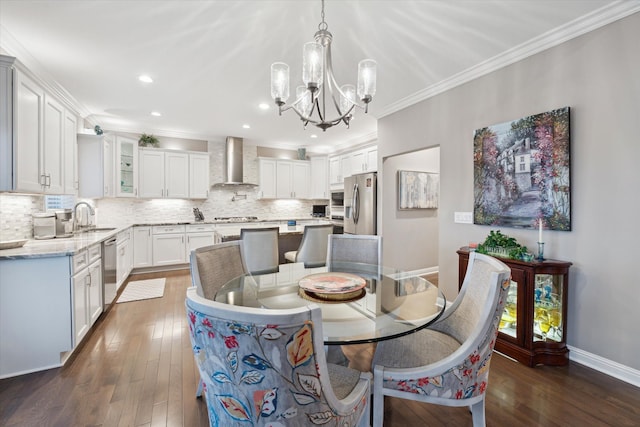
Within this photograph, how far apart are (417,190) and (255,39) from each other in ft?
Result: 11.4

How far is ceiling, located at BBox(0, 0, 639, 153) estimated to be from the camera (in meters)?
2.03

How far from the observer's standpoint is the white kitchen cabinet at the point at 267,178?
631cm

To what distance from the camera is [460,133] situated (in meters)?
3.12

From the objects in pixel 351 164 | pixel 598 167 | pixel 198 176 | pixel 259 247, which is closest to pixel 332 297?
pixel 259 247

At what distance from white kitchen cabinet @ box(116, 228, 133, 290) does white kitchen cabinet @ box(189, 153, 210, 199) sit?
136 centimetres

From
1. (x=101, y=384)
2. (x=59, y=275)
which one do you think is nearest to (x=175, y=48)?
(x=59, y=275)

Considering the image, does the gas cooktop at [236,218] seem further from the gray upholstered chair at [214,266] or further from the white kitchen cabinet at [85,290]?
the gray upholstered chair at [214,266]

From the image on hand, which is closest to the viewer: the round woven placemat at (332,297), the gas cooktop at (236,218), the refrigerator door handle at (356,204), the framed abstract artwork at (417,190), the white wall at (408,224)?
the round woven placemat at (332,297)

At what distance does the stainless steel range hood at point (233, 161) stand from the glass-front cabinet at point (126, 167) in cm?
162

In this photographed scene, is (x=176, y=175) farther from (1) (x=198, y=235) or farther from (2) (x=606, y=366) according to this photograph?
(2) (x=606, y=366)

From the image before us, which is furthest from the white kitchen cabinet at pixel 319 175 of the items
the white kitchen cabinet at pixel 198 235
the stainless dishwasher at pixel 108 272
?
the stainless dishwasher at pixel 108 272

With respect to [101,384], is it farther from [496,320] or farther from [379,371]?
[496,320]

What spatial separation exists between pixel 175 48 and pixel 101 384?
2.81 metres

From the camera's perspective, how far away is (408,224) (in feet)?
15.5
